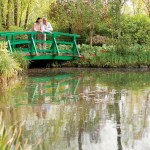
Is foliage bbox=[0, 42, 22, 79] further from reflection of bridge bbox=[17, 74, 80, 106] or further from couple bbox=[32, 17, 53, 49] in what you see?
couple bbox=[32, 17, 53, 49]

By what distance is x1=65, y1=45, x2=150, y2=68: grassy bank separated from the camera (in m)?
20.0

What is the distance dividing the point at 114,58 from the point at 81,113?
11.7 m

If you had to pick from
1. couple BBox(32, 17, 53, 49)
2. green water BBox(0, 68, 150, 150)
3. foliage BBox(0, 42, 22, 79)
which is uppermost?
couple BBox(32, 17, 53, 49)

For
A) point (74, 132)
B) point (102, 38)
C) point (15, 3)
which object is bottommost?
point (74, 132)

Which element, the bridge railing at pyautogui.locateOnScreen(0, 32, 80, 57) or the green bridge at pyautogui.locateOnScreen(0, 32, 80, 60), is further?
the green bridge at pyautogui.locateOnScreen(0, 32, 80, 60)

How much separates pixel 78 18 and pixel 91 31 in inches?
41.2

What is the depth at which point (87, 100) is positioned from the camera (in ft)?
33.7

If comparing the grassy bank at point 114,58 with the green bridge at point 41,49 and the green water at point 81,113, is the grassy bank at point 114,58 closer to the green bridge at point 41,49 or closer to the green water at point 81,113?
the green bridge at point 41,49

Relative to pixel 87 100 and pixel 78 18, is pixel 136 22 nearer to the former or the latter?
pixel 78 18

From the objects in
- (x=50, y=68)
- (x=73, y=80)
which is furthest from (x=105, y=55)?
(x=73, y=80)

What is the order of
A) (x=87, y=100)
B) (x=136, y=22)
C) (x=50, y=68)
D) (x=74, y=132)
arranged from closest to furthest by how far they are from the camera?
1. (x=74, y=132)
2. (x=87, y=100)
3. (x=50, y=68)
4. (x=136, y=22)

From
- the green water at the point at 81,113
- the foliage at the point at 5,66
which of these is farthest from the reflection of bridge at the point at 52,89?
the foliage at the point at 5,66

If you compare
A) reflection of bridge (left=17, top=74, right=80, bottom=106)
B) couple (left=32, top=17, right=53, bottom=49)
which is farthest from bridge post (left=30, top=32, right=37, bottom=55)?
reflection of bridge (left=17, top=74, right=80, bottom=106)

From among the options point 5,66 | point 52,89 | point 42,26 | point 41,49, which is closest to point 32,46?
point 41,49
